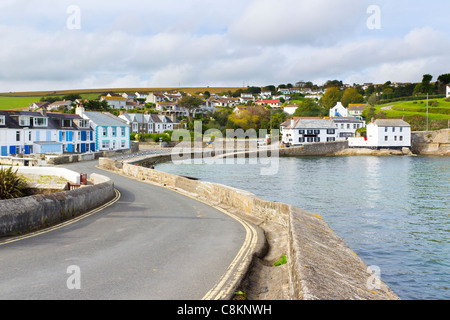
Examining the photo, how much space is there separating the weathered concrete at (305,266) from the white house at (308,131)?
85.0 metres

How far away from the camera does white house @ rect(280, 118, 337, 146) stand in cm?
10231

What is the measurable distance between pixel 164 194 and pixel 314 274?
19.7 m

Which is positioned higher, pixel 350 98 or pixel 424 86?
pixel 424 86

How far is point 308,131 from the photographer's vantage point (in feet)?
340

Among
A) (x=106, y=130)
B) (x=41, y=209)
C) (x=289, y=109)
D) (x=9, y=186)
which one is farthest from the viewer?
(x=289, y=109)

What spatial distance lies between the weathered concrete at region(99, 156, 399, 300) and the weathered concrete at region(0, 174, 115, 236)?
817 centimetres

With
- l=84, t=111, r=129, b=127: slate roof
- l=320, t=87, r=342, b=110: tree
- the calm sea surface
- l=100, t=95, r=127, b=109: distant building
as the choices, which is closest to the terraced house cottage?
l=84, t=111, r=129, b=127: slate roof

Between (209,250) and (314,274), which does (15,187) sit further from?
(314,274)

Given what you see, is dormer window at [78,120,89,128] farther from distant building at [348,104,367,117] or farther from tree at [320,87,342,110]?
tree at [320,87,342,110]

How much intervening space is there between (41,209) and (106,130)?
60.7 meters

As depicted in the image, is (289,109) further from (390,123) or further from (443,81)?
(443,81)

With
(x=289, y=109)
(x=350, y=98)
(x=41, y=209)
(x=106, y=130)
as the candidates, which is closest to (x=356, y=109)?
(x=289, y=109)

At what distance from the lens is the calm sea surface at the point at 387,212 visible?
15.8m
